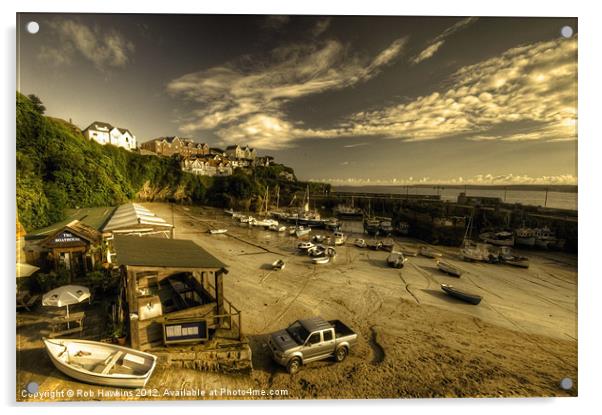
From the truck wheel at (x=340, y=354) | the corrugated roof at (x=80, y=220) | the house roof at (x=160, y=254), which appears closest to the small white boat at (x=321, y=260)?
the truck wheel at (x=340, y=354)

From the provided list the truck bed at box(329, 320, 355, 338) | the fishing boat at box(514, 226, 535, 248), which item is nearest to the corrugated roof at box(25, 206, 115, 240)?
the truck bed at box(329, 320, 355, 338)

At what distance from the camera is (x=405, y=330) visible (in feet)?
28.4

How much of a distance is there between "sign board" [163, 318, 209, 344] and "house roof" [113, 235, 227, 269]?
5.21ft

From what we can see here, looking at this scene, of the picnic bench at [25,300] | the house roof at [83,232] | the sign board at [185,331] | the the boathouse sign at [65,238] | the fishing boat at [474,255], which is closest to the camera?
the sign board at [185,331]

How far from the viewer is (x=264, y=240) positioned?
23078 mm

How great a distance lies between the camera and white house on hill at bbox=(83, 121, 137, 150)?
96.7ft

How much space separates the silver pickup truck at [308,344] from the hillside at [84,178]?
10.4 m

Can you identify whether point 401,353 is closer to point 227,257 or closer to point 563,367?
point 563,367

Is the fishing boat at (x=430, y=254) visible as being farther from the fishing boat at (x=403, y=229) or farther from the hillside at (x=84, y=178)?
the hillside at (x=84, y=178)

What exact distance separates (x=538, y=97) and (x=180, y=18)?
516 inches

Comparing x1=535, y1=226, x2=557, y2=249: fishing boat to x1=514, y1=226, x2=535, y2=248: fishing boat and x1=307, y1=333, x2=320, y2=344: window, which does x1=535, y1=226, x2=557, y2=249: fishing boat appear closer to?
x1=514, y1=226, x2=535, y2=248: fishing boat

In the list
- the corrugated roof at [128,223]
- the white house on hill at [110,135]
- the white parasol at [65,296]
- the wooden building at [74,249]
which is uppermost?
the white house on hill at [110,135]

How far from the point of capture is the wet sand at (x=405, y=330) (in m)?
6.21
